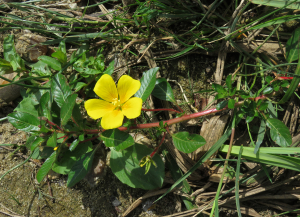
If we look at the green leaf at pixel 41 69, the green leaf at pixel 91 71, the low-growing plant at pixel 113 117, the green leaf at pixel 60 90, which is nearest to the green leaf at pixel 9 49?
the low-growing plant at pixel 113 117

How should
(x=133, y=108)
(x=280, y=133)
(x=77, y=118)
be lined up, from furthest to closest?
1. (x=77, y=118)
2. (x=280, y=133)
3. (x=133, y=108)

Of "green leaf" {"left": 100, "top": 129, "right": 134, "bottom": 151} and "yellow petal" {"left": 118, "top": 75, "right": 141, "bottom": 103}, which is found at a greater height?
"yellow petal" {"left": 118, "top": 75, "right": 141, "bottom": 103}

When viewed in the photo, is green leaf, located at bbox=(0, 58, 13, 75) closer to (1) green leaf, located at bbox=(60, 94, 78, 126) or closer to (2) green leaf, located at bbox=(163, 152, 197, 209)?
(1) green leaf, located at bbox=(60, 94, 78, 126)

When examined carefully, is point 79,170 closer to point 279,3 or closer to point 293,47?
point 293,47

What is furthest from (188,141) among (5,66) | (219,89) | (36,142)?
(5,66)

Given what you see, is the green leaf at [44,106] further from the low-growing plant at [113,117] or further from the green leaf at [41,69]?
the green leaf at [41,69]

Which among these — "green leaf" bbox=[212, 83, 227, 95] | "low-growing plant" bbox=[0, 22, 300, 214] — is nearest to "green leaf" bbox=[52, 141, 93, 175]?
"low-growing plant" bbox=[0, 22, 300, 214]
